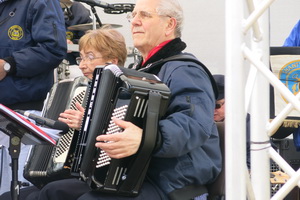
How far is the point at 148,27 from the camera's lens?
317 centimetres

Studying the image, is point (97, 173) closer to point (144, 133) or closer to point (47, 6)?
point (144, 133)

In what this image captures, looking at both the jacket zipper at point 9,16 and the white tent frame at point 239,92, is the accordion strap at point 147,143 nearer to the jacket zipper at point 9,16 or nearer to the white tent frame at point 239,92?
the white tent frame at point 239,92

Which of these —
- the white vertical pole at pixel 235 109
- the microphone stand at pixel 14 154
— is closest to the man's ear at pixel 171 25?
the microphone stand at pixel 14 154

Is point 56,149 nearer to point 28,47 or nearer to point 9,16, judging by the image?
point 28,47

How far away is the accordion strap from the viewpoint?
2.61 meters

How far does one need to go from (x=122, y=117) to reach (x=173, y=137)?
9.3 inches

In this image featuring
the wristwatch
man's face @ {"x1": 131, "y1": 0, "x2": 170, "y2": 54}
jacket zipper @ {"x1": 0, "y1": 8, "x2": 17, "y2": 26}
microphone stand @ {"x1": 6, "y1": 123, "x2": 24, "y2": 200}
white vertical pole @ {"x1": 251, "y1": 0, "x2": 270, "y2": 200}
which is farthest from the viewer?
jacket zipper @ {"x1": 0, "y1": 8, "x2": 17, "y2": 26}

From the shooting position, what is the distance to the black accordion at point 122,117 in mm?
2615

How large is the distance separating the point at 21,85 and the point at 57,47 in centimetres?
34

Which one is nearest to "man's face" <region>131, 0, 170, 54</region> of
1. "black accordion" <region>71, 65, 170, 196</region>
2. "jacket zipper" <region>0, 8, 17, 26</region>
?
"black accordion" <region>71, 65, 170, 196</region>

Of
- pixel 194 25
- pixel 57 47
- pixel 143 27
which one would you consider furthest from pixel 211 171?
pixel 194 25

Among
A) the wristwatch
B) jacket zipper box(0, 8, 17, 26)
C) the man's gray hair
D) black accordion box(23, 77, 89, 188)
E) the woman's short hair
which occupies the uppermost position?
the man's gray hair

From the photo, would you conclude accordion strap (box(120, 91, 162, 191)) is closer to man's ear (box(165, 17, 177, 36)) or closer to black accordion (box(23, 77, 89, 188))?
black accordion (box(23, 77, 89, 188))

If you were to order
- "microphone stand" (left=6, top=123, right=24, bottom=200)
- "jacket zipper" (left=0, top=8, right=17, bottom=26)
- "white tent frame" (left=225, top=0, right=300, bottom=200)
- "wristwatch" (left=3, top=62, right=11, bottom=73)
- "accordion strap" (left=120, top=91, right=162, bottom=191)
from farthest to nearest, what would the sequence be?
"jacket zipper" (left=0, top=8, right=17, bottom=26)
"wristwatch" (left=3, top=62, right=11, bottom=73)
"microphone stand" (left=6, top=123, right=24, bottom=200)
"accordion strap" (left=120, top=91, right=162, bottom=191)
"white tent frame" (left=225, top=0, right=300, bottom=200)
